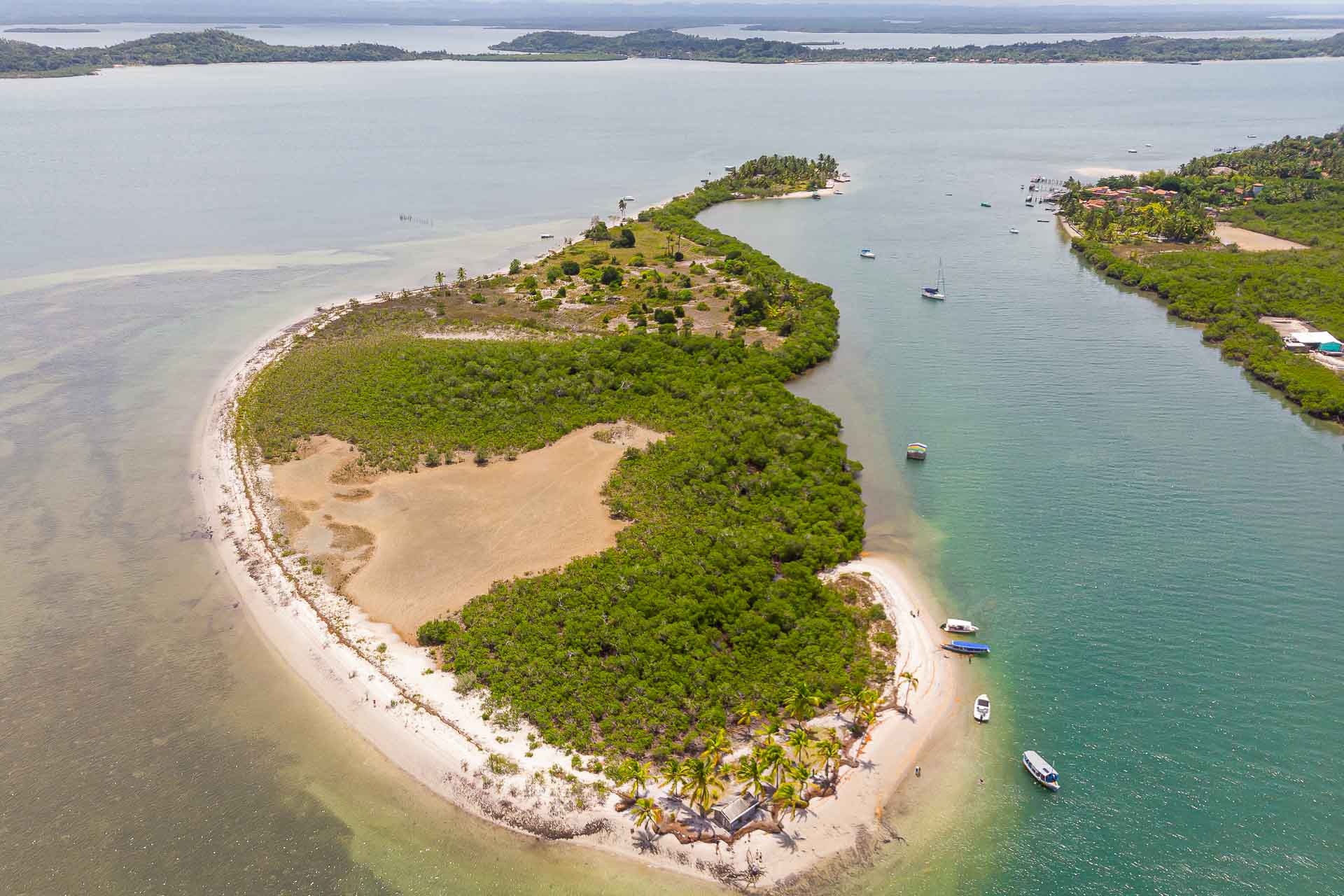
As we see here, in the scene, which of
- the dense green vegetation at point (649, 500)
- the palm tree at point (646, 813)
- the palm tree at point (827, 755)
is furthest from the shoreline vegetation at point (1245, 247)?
the palm tree at point (646, 813)

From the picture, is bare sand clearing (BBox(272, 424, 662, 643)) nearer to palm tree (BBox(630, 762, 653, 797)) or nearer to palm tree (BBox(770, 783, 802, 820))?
palm tree (BBox(630, 762, 653, 797))

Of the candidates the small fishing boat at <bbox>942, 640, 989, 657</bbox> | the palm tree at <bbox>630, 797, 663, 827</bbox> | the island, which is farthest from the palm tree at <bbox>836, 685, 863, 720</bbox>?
the palm tree at <bbox>630, 797, 663, 827</bbox>

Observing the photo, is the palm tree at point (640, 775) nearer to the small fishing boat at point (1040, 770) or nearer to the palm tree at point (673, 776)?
the palm tree at point (673, 776)

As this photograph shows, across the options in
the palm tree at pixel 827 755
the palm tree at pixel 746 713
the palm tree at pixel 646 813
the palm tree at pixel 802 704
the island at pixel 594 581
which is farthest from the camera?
the palm tree at pixel 802 704

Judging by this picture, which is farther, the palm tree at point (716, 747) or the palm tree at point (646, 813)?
the palm tree at point (716, 747)

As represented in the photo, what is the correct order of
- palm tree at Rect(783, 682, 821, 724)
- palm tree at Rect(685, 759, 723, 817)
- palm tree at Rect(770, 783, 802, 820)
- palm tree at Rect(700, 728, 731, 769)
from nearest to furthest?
1. palm tree at Rect(685, 759, 723, 817)
2. palm tree at Rect(770, 783, 802, 820)
3. palm tree at Rect(700, 728, 731, 769)
4. palm tree at Rect(783, 682, 821, 724)
